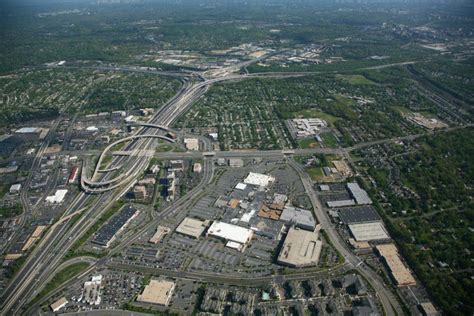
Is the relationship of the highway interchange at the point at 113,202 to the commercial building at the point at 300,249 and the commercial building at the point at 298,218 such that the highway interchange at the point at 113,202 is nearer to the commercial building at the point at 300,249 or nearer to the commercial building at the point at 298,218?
the commercial building at the point at 300,249

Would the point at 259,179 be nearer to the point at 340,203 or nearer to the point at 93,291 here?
the point at 340,203

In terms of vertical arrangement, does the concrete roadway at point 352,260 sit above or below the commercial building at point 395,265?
below

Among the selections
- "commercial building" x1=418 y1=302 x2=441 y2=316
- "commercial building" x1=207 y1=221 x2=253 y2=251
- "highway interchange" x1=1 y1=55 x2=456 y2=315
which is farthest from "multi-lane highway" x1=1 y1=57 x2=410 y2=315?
"commercial building" x1=207 y1=221 x2=253 y2=251

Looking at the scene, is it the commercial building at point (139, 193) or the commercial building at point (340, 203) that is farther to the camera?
the commercial building at point (139, 193)

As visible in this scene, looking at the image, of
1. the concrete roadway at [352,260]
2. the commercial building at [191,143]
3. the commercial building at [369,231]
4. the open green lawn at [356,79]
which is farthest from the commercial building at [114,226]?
the open green lawn at [356,79]

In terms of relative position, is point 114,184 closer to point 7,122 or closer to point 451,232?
point 7,122

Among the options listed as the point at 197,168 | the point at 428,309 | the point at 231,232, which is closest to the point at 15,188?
the point at 197,168

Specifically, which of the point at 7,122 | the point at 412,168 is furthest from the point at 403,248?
the point at 7,122
